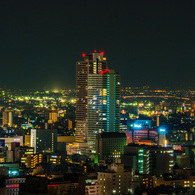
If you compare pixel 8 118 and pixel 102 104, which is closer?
pixel 102 104

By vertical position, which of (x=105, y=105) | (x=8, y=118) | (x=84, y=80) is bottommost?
(x=105, y=105)

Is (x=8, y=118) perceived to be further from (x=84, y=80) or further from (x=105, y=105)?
(x=105, y=105)

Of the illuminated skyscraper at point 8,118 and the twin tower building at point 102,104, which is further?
the illuminated skyscraper at point 8,118

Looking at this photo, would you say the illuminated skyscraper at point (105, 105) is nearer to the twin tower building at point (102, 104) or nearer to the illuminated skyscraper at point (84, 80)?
the twin tower building at point (102, 104)

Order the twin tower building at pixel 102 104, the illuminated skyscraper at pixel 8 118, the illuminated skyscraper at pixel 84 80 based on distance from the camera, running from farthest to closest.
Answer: the illuminated skyscraper at pixel 8 118 → the illuminated skyscraper at pixel 84 80 → the twin tower building at pixel 102 104

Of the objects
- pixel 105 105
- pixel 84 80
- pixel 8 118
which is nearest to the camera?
pixel 105 105

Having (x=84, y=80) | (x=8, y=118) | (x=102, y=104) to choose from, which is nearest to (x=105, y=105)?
(x=102, y=104)

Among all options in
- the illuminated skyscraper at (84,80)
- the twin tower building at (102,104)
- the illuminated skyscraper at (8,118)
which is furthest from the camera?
the illuminated skyscraper at (8,118)

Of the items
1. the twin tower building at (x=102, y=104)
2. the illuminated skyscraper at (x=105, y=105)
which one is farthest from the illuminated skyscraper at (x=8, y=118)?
the illuminated skyscraper at (x=105, y=105)

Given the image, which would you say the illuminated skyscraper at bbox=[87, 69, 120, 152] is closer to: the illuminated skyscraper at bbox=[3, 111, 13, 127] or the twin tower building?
the twin tower building
